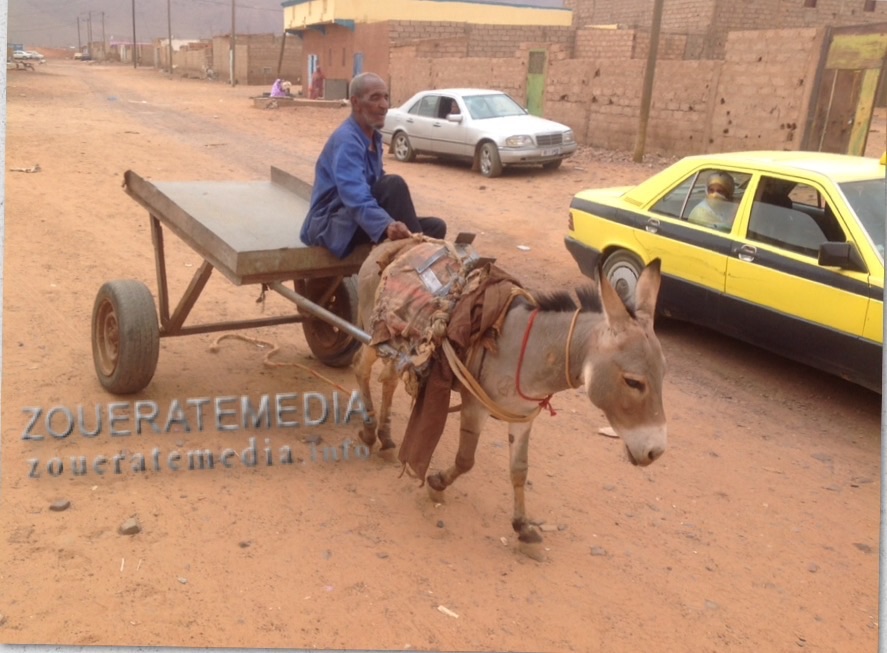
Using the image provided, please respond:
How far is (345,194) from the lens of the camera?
11.5 feet

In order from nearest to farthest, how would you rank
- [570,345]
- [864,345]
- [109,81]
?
[570,345] < [864,345] < [109,81]

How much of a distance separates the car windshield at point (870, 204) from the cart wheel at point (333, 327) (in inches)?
121

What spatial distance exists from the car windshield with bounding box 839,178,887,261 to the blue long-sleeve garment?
2.84m

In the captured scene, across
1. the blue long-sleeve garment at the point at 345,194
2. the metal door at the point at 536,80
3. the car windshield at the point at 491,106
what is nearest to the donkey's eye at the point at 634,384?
the blue long-sleeve garment at the point at 345,194

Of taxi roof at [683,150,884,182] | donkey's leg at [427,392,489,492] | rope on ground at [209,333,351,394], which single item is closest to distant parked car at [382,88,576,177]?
taxi roof at [683,150,884,182]

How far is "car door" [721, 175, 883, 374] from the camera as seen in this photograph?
423 centimetres

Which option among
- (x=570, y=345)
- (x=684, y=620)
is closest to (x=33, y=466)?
(x=570, y=345)

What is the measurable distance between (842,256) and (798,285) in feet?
1.31

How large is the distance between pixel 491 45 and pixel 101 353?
20928mm

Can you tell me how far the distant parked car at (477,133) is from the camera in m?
11.9

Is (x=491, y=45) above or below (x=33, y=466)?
above

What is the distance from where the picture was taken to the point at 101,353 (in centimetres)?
427

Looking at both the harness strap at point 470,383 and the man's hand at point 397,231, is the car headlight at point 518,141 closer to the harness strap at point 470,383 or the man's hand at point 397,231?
the man's hand at point 397,231

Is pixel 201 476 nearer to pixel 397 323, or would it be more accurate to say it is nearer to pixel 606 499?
pixel 397 323
